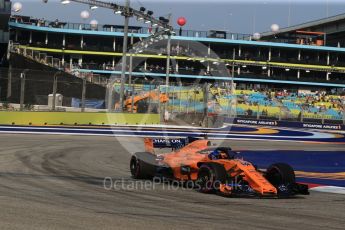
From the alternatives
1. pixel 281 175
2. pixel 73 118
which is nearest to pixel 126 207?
pixel 281 175

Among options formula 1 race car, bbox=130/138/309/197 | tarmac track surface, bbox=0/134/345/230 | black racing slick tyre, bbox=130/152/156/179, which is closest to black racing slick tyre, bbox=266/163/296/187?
formula 1 race car, bbox=130/138/309/197

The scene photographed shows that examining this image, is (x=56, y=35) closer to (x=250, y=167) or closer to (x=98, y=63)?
(x=98, y=63)

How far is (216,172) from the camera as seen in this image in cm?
939

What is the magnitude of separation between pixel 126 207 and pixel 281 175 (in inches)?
130

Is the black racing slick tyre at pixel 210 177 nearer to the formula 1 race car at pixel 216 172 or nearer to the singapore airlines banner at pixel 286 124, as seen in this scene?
the formula 1 race car at pixel 216 172

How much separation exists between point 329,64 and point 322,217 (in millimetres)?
86150

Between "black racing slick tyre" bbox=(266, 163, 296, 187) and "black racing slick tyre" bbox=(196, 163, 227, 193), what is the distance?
3.68ft

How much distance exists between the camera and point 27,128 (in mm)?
27000

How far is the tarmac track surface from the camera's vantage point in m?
6.63

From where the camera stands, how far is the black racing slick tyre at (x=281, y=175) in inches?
385

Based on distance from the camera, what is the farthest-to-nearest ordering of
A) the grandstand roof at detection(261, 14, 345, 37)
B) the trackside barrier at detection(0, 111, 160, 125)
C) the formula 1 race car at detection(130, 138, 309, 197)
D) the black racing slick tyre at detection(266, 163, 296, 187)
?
1. the grandstand roof at detection(261, 14, 345, 37)
2. the trackside barrier at detection(0, 111, 160, 125)
3. the black racing slick tyre at detection(266, 163, 296, 187)
4. the formula 1 race car at detection(130, 138, 309, 197)

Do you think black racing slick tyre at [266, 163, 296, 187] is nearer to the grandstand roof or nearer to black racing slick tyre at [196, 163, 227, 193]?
black racing slick tyre at [196, 163, 227, 193]

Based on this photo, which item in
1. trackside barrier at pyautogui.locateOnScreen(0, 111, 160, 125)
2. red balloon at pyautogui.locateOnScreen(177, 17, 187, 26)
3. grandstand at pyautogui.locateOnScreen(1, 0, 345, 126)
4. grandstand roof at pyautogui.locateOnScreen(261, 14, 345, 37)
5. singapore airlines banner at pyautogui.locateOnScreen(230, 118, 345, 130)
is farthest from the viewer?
grandstand roof at pyautogui.locateOnScreen(261, 14, 345, 37)

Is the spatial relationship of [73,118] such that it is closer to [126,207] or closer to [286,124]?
[286,124]
